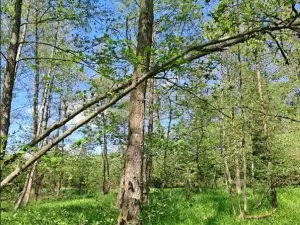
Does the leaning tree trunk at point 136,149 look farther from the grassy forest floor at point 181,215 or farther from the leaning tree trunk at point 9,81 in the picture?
the leaning tree trunk at point 9,81

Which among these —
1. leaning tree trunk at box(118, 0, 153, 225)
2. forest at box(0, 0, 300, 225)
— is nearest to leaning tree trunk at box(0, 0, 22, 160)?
forest at box(0, 0, 300, 225)

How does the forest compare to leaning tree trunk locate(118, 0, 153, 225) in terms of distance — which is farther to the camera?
leaning tree trunk locate(118, 0, 153, 225)

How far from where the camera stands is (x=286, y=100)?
1941 centimetres

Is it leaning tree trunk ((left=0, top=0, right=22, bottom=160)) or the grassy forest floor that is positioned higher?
leaning tree trunk ((left=0, top=0, right=22, bottom=160))

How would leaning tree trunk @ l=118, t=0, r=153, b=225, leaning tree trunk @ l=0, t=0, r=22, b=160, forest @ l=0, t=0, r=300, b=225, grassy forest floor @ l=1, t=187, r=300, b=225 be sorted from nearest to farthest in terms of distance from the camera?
forest @ l=0, t=0, r=300, b=225 → leaning tree trunk @ l=118, t=0, r=153, b=225 → leaning tree trunk @ l=0, t=0, r=22, b=160 → grassy forest floor @ l=1, t=187, r=300, b=225

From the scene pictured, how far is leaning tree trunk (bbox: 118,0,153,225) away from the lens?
5715 mm

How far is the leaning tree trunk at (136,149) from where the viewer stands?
5715mm

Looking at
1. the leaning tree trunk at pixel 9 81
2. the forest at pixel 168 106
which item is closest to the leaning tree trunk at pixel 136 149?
the forest at pixel 168 106

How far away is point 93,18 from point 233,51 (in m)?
5.20

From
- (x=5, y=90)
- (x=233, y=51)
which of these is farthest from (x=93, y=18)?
(x=233, y=51)

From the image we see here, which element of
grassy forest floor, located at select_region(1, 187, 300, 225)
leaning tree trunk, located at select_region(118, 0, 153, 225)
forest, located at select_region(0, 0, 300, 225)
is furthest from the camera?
grassy forest floor, located at select_region(1, 187, 300, 225)

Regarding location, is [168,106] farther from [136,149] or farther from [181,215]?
[136,149]

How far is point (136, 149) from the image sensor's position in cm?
600

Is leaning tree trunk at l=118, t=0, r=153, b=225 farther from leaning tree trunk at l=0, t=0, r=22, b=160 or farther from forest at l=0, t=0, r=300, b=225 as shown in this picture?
leaning tree trunk at l=0, t=0, r=22, b=160
